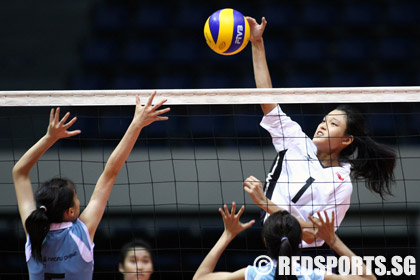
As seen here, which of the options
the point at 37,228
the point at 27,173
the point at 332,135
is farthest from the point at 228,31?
the point at 37,228

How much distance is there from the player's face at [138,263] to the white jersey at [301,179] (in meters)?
→ 0.94

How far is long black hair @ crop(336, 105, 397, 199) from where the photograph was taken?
4.23 meters

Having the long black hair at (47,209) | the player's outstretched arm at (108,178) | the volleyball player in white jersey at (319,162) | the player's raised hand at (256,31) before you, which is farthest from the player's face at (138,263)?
the player's raised hand at (256,31)

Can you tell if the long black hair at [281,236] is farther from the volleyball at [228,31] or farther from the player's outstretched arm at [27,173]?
the volleyball at [228,31]

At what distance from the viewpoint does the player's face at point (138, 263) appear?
4.50 metres

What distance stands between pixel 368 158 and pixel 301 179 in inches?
18.6

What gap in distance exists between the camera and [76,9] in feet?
29.2

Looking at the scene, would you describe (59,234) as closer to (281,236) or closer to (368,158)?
(281,236)

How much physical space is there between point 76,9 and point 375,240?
461 centimetres

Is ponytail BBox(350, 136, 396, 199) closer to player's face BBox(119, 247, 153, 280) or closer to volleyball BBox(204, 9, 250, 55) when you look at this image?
volleyball BBox(204, 9, 250, 55)

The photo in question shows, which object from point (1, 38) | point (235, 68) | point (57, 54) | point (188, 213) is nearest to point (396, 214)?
point (188, 213)

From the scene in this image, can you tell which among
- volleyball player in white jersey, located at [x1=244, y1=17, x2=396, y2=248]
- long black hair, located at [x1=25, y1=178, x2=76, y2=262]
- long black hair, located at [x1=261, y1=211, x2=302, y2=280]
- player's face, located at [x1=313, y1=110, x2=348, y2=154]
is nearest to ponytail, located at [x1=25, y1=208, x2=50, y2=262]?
long black hair, located at [x1=25, y1=178, x2=76, y2=262]

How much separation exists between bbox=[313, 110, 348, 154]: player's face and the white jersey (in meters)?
0.06

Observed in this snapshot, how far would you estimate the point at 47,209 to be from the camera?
3.19 m
